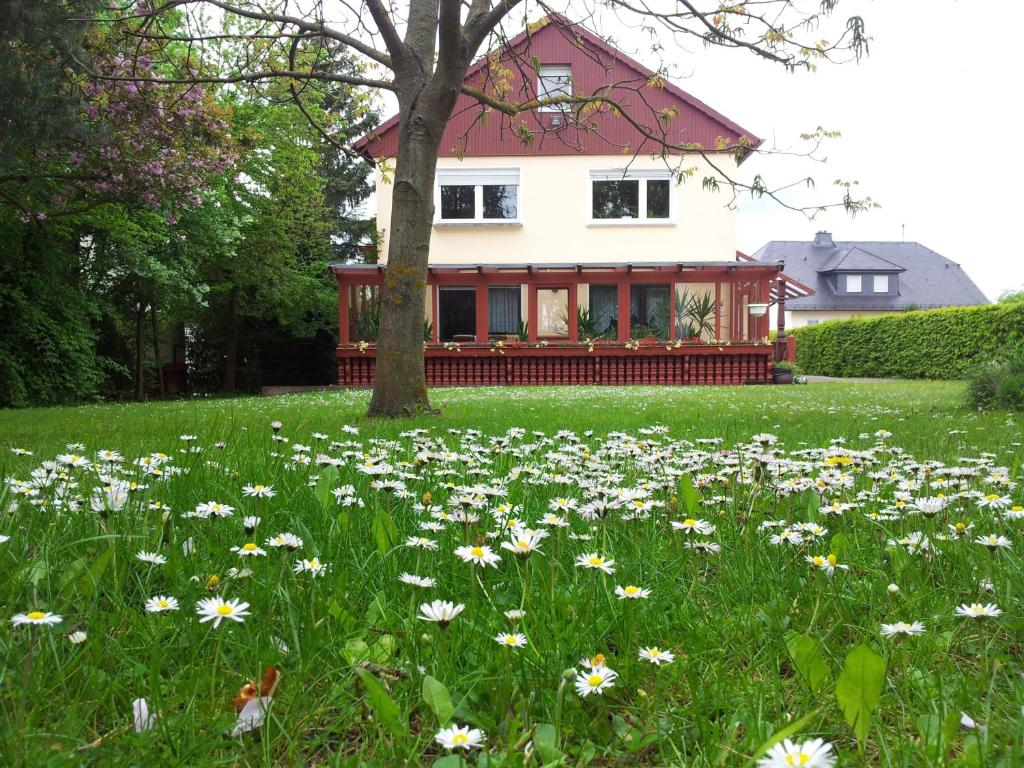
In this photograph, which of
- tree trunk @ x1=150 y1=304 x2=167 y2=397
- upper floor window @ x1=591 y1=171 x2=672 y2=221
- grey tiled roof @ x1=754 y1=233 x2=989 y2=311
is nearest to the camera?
tree trunk @ x1=150 y1=304 x2=167 y2=397

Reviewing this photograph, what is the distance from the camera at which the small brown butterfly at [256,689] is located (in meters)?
1.14

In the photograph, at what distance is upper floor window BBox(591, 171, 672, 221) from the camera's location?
19703 mm

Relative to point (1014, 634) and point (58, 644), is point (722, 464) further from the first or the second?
point (58, 644)

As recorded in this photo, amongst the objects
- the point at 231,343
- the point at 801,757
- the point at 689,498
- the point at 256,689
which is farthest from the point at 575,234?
the point at 801,757

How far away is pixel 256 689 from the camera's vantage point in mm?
1122

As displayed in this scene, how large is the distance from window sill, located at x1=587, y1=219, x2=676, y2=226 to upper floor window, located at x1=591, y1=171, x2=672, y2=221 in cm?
11

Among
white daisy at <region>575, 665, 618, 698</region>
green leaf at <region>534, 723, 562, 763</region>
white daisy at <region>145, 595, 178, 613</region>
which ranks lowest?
green leaf at <region>534, 723, 562, 763</region>

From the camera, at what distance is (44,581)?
5.27 ft

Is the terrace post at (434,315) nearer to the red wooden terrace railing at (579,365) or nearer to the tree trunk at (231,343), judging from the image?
the red wooden terrace railing at (579,365)

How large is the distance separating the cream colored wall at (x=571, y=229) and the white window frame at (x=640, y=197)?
63 millimetres

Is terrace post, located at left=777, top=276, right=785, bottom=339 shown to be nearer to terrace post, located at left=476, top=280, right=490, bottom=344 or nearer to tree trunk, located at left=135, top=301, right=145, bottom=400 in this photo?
terrace post, located at left=476, top=280, right=490, bottom=344

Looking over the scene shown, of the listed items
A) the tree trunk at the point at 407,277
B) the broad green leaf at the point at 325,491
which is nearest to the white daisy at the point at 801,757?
the broad green leaf at the point at 325,491

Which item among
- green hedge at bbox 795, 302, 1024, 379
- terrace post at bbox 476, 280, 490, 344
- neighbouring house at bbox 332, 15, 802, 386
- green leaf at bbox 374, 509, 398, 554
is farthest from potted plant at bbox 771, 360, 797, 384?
green leaf at bbox 374, 509, 398, 554

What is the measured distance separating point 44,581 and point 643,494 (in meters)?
1.63
